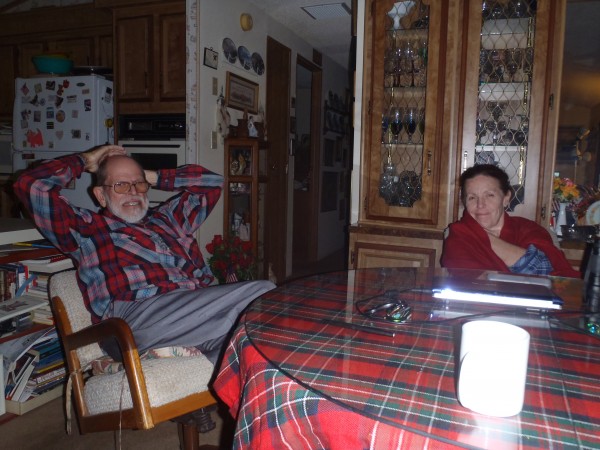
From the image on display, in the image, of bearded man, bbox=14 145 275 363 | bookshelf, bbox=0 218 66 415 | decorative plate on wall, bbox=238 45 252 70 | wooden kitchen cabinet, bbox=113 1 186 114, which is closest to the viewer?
bearded man, bbox=14 145 275 363

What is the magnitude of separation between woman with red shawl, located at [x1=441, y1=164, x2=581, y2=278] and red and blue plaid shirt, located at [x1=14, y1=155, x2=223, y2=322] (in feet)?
3.44

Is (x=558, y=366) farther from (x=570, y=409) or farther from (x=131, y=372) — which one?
(x=131, y=372)

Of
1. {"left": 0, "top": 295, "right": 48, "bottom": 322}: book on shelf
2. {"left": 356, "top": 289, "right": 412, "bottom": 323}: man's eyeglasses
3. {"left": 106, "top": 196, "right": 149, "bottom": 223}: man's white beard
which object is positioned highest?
{"left": 106, "top": 196, "right": 149, "bottom": 223}: man's white beard

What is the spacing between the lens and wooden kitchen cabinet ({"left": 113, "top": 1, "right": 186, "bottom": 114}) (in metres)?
3.53

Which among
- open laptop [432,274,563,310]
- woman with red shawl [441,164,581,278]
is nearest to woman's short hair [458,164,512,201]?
woman with red shawl [441,164,581,278]

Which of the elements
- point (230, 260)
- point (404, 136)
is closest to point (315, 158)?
point (230, 260)

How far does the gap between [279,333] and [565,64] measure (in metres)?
2.62

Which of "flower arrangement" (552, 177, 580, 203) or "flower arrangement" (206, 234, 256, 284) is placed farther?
"flower arrangement" (206, 234, 256, 284)

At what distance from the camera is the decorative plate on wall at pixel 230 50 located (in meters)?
3.62

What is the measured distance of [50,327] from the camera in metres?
2.17

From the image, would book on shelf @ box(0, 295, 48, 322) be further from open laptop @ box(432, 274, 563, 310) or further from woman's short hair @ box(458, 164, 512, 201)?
woman's short hair @ box(458, 164, 512, 201)

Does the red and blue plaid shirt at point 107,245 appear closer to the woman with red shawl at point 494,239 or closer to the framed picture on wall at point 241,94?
the woman with red shawl at point 494,239

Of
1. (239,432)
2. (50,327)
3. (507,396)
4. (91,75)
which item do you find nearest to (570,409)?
(507,396)

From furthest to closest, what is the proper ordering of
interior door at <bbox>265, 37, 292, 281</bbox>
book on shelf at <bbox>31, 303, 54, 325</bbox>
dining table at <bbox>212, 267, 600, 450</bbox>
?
interior door at <bbox>265, 37, 292, 281</bbox> < book on shelf at <bbox>31, 303, 54, 325</bbox> < dining table at <bbox>212, 267, 600, 450</bbox>
